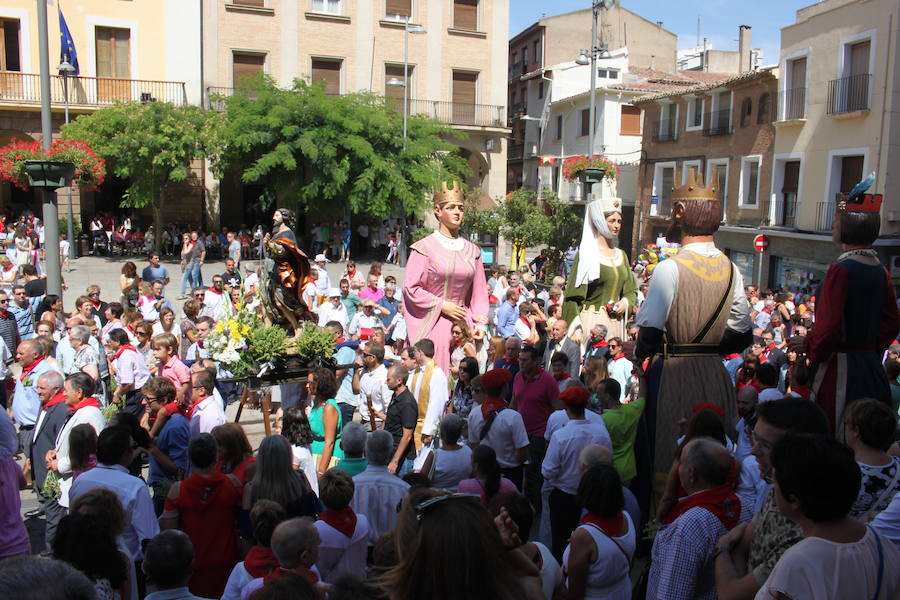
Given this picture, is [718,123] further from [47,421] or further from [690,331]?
[47,421]

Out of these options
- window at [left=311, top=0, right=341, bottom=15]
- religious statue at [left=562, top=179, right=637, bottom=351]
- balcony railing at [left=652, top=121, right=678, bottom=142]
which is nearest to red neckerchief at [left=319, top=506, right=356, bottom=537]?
religious statue at [left=562, top=179, right=637, bottom=351]

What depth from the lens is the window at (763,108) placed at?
89.9 feet

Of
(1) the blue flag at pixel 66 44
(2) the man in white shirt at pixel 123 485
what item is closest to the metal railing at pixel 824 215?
(2) the man in white shirt at pixel 123 485

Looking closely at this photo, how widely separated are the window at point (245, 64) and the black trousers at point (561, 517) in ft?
95.3

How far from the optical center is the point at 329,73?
1320 inches

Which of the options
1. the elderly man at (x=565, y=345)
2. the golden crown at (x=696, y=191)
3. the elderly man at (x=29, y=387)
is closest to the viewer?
the golden crown at (x=696, y=191)

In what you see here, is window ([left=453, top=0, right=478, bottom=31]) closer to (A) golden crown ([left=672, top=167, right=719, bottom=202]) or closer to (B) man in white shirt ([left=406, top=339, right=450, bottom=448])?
(B) man in white shirt ([left=406, top=339, right=450, bottom=448])

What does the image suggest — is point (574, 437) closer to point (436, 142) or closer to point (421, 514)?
point (421, 514)

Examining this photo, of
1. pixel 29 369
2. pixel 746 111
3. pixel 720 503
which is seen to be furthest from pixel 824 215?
pixel 720 503

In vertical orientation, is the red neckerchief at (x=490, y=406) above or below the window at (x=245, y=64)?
below

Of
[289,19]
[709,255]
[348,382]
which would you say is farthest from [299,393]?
[289,19]

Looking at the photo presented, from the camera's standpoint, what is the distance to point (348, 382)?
930 cm

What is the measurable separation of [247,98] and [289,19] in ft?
18.2

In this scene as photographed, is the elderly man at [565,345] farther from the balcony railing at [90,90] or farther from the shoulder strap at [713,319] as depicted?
the balcony railing at [90,90]
